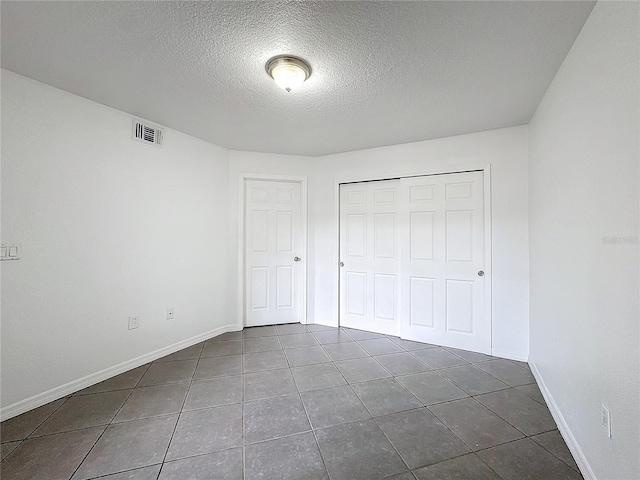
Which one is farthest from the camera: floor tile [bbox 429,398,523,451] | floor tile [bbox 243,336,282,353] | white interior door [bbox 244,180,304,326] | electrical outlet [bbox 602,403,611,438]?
white interior door [bbox 244,180,304,326]

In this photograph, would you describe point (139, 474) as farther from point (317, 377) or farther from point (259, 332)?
point (259, 332)

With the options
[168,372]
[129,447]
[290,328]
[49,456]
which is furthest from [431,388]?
[49,456]

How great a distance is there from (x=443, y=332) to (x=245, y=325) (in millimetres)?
2574

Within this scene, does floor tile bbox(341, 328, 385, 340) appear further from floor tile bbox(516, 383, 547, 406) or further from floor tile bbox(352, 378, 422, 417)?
Result: floor tile bbox(516, 383, 547, 406)

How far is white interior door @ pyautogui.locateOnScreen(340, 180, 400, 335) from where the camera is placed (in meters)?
3.61

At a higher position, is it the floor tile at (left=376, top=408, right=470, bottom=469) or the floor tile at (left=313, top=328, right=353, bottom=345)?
the floor tile at (left=313, top=328, right=353, bottom=345)

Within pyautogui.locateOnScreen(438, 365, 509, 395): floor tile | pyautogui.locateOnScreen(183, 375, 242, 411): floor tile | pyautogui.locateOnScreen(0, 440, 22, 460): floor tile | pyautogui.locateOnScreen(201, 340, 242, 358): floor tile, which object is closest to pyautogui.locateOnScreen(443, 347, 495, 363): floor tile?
pyautogui.locateOnScreen(438, 365, 509, 395): floor tile

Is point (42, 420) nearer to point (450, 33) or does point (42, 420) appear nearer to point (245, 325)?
point (245, 325)

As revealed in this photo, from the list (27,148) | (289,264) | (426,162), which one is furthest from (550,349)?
(27,148)

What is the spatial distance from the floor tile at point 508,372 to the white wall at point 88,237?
126 inches

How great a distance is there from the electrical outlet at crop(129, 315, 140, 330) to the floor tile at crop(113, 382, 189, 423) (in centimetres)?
63

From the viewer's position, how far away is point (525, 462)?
5.07ft

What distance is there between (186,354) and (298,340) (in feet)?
4.12

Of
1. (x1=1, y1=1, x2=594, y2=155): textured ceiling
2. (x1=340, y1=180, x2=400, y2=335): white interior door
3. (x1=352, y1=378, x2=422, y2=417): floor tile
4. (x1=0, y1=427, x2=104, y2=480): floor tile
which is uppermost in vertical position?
(x1=1, y1=1, x2=594, y2=155): textured ceiling
